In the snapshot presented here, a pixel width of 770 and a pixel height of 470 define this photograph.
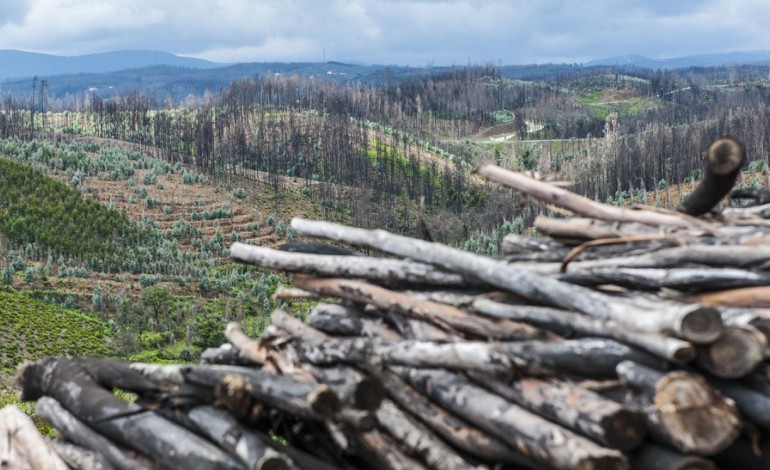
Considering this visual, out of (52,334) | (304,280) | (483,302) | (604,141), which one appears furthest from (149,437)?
(604,141)

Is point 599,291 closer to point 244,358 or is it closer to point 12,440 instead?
point 244,358

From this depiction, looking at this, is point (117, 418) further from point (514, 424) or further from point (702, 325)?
point (702, 325)

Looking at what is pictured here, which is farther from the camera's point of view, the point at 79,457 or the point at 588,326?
the point at 79,457

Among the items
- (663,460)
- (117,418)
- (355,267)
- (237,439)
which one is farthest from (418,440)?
(117,418)

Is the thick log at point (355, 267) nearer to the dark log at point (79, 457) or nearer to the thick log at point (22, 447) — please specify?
the dark log at point (79, 457)

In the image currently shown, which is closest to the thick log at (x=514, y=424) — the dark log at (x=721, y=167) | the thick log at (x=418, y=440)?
the thick log at (x=418, y=440)

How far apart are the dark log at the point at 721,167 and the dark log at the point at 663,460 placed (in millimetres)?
1897

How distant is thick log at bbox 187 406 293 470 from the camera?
433cm

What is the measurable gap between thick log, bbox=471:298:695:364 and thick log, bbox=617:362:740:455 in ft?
0.42

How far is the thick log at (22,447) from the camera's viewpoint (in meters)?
5.78

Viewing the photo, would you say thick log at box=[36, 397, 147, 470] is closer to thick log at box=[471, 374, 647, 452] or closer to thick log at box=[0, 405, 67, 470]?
thick log at box=[0, 405, 67, 470]

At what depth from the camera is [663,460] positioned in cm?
383

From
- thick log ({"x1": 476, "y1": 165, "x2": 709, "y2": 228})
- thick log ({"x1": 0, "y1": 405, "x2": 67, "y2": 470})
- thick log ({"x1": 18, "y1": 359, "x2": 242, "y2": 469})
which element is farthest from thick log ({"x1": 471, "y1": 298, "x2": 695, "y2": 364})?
thick log ({"x1": 0, "y1": 405, "x2": 67, "y2": 470})

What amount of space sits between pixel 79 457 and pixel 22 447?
2.34ft
